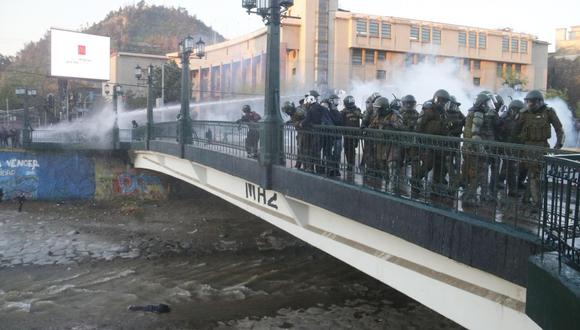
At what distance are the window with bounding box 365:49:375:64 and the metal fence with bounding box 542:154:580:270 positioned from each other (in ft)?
129

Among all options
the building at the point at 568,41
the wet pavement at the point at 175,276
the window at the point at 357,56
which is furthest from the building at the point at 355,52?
the wet pavement at the point at 175,276

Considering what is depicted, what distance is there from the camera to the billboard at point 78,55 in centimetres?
4244

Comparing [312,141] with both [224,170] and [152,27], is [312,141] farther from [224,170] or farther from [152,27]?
[152,27]

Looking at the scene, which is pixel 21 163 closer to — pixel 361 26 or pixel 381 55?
pixel 361 26

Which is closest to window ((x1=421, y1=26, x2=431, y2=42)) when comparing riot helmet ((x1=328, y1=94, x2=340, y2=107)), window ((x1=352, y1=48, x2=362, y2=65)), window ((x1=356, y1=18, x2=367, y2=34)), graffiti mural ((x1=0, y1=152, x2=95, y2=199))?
window ((x1=356, y1=18, x2=367, y2=34))

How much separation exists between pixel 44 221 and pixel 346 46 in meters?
26.3

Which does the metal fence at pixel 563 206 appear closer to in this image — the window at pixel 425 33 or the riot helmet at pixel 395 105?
the riot helmet at pixel 395 105

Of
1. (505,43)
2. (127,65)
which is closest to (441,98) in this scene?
(505,43)

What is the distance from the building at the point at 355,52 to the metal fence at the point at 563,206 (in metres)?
32.2

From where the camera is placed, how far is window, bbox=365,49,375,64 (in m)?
42.1

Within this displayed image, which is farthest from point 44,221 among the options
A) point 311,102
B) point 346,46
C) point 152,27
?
point 152,27

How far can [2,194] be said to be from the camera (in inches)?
960

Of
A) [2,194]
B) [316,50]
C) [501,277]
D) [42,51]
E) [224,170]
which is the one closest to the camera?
[501,277]

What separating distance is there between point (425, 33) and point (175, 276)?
33943mm
